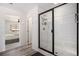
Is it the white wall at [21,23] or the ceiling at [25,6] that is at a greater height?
the ceiling at [25,6]

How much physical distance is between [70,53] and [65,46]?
4.1 inches

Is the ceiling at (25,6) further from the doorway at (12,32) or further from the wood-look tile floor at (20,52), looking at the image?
the wood-look tile floor at (20,52)

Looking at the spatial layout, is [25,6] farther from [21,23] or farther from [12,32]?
[12,32]

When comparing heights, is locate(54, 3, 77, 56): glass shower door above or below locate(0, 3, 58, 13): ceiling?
below

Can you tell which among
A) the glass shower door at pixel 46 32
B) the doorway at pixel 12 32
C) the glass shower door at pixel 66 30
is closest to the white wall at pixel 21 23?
the doorway at pixel 12 32

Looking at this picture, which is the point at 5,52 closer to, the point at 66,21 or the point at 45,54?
the point at 45,54

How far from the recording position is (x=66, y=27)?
37.2 inches

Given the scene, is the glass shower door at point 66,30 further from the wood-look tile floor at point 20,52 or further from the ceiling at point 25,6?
the wood-look tile floor at point 20,52

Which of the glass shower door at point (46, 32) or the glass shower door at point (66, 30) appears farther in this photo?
the glass shower door at point (46, 32)

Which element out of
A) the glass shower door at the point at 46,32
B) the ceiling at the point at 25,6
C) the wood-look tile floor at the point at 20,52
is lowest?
the wood-look tile floor at the point at 20,52

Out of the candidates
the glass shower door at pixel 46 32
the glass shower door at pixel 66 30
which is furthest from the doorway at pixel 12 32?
the glass shower door at pixel 66 30

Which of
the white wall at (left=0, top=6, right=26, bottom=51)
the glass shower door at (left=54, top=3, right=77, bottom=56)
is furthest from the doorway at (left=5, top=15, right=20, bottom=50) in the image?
the glass shower door at (left=54, top=3, right=77, bottom=56)

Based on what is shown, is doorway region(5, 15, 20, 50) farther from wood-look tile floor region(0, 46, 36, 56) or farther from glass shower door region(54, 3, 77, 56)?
glass shower door region(54, 3, 77, 56)

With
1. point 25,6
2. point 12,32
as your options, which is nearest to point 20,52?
point 12,32
